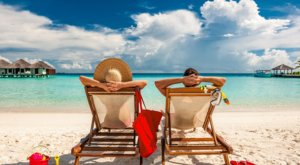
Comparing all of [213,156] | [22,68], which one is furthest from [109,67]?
[22,68]

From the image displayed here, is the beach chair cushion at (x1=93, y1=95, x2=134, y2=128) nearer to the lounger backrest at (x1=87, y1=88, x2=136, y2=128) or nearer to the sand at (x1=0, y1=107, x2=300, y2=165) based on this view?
the lounger backrest at (x1=87, y1=88, x2=136, y2=128)

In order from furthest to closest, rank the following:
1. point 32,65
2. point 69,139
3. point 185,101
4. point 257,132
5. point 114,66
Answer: point 32,65, point 257,132, point 69,139, point 114,66, point 185,101

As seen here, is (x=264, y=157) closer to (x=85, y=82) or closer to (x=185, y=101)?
(x=185, y=101)

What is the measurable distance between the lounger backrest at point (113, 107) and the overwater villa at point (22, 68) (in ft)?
159

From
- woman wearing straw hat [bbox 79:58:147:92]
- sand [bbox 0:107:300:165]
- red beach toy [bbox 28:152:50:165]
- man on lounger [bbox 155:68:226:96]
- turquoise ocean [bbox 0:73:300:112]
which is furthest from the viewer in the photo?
turquoise ocean [bbox 0:73:300:112]

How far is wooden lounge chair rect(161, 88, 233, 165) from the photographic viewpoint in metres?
2.28

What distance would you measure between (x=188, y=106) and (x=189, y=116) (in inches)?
7.2

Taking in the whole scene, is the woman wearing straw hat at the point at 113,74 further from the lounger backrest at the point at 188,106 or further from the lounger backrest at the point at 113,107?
the lounger backrest at the point at 188,106

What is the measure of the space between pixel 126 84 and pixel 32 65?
50.4 metres

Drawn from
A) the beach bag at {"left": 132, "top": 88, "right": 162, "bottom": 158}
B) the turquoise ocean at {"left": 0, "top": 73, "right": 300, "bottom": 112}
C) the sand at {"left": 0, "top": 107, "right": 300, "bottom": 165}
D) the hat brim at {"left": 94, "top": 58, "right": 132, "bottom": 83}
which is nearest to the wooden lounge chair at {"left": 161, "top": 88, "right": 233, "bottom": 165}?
the beach bag at {"left": 132, "top": 88, "right": 162, "bottom": 158}

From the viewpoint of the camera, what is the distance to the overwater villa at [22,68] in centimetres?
4384

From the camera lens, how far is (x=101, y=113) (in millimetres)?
2738

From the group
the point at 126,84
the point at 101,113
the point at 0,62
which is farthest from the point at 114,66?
the point at 0,62

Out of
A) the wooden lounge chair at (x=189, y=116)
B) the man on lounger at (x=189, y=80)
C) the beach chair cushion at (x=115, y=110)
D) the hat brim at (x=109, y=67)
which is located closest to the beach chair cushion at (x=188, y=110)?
the wooden lounge chair at (x=189, y=116)
